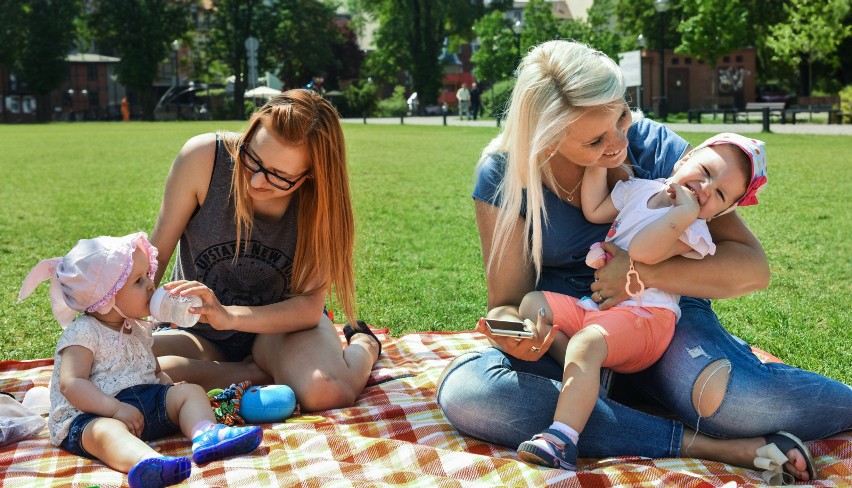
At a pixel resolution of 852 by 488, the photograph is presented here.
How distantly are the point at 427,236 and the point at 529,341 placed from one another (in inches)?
240

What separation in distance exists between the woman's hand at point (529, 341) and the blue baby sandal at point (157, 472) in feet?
3.48

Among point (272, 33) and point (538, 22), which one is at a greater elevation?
point (272, 33)

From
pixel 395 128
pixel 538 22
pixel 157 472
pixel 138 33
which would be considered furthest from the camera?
pixel 138 33

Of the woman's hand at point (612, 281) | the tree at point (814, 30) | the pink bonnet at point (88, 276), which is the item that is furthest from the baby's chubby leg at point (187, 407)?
the tree at point (814, 30)

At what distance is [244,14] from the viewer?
60938 millimetres

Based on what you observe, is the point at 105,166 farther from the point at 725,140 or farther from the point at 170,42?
the point at 170,42

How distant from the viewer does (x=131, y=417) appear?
3230 mm

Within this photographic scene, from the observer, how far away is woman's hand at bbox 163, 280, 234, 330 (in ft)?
10.6

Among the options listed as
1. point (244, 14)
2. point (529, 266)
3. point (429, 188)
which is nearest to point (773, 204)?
point (429, 188)

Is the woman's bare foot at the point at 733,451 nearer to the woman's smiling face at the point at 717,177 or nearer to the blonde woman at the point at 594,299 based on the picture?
the blonde woman at the point at 594,299

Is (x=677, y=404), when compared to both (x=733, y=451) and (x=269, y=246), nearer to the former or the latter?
(x=733, y=451)

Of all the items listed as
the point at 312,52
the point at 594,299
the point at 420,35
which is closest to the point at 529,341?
the point at 594,299

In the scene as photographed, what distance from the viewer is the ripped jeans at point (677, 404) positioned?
122 inches

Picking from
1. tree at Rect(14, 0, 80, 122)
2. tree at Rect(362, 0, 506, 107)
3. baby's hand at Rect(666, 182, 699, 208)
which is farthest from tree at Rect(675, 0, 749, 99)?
tree at Rect(14, 0, 80, 122)
